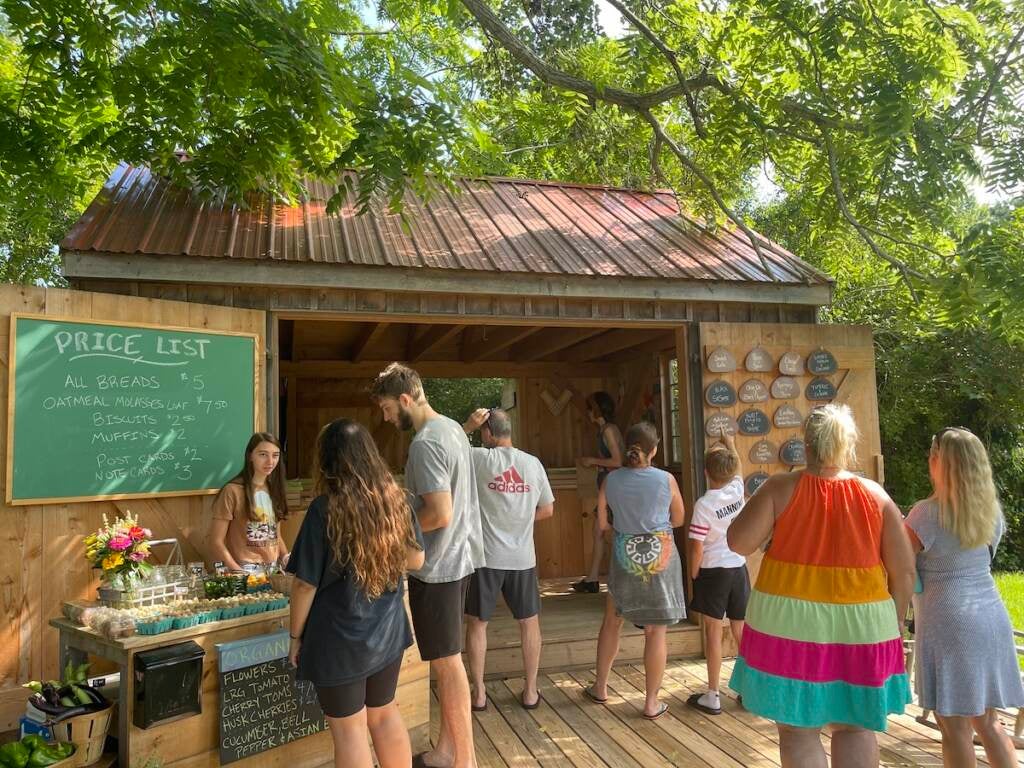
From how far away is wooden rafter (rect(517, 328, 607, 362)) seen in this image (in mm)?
7898

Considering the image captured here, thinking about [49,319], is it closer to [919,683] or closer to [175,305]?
[175,305]

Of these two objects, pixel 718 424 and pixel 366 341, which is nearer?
pixel 718 424

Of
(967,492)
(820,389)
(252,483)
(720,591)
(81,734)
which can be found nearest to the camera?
(967,492)

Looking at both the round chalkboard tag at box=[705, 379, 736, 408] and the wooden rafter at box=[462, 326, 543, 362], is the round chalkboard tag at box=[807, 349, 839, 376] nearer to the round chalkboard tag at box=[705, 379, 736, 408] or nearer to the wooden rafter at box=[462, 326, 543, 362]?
the round chalkboard tag at box=[705, 379, 736, 408]

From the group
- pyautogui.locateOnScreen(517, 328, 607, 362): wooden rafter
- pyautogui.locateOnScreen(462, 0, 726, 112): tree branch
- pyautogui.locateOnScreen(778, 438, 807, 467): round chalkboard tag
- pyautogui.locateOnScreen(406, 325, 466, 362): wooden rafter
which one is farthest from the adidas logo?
pyautogui.locateOnScreen(517, 328, 607, 362): wooden rafter

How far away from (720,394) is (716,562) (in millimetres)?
1643

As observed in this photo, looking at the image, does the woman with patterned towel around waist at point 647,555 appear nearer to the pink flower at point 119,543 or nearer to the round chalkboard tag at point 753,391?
the round chalkboard tag at point 753,391

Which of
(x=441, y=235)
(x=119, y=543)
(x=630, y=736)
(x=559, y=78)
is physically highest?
(x=559, y=78)

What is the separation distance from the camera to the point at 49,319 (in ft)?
12.8

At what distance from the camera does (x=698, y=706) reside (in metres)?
4.61

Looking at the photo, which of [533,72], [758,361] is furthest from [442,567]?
[533,72]

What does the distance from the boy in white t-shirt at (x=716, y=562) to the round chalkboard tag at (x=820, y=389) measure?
71.6 inches

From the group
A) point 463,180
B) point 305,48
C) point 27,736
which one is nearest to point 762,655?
point 27,736

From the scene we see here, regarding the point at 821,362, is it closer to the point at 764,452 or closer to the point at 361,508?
the point at 764,452
